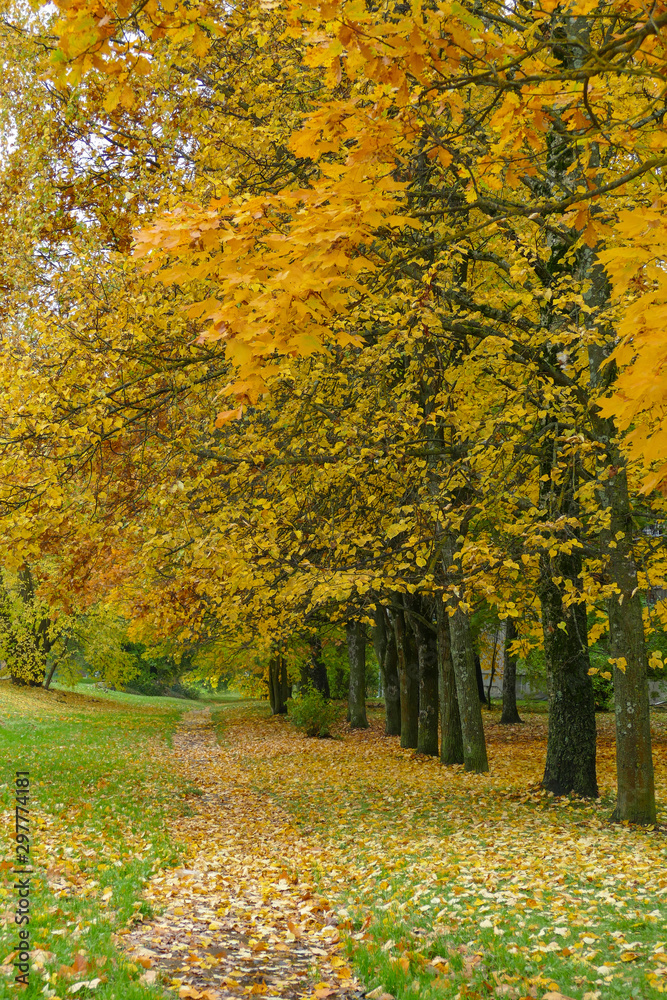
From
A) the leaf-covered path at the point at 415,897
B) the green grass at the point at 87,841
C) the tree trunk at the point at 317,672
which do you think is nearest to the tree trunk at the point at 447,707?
the leaf-covered path at the point at 415,897

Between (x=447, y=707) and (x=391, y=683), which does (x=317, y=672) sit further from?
(x=447, y=707)

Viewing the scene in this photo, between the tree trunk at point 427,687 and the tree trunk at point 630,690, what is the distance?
836cm

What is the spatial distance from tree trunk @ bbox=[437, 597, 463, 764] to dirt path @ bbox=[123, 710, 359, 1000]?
20.1 ft

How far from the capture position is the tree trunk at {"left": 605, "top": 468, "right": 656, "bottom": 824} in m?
9.02

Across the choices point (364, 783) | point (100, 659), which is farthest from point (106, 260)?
point (100, 659)

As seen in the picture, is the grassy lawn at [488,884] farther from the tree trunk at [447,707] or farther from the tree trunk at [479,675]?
the tree trunk at [479,675]

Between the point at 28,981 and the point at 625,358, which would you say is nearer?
the point at 625,358

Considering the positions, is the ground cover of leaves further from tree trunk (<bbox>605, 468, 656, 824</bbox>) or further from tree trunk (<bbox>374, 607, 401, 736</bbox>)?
tree trunk (<bbox>374, 607, 401, 736</bbox>)

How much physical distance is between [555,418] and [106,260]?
6.72 metres

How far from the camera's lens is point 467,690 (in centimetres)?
1377

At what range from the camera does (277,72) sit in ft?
31.7

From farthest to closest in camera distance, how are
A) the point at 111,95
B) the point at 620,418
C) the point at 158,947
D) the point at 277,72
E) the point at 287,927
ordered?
1. the point at 277,72
2. the point at 287,927
3. the point at 158,947
4. the point at 111,95
5. the point at 620,418

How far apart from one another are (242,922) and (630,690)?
5395 mm

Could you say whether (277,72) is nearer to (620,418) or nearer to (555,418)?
(555,418)
